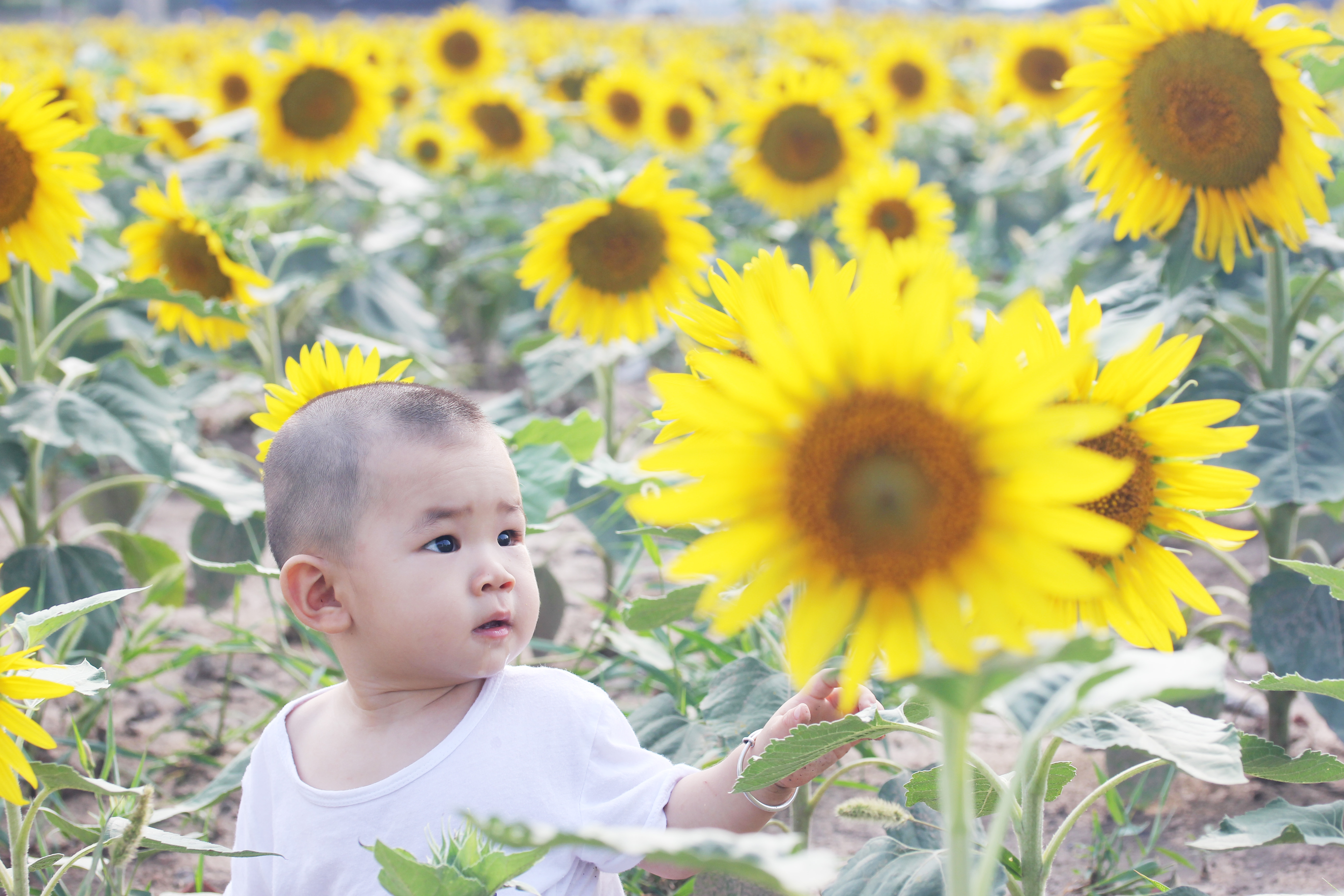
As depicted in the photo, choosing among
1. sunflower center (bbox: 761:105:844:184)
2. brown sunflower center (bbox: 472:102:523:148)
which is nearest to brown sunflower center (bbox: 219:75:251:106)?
brown sunflower center (bbox: 472:102:523:148)

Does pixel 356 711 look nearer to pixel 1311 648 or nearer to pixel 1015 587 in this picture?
pixel 1015 587

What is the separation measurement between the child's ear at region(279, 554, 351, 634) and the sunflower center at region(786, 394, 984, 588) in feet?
2.07

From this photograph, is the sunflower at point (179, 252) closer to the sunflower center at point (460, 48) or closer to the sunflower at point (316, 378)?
the sunflower at point (316, 378)

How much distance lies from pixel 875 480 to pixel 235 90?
4.70 metres

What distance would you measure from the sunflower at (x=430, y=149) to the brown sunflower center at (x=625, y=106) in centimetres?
76

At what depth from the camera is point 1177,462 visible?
108 centimetres

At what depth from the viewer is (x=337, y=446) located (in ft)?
4.11

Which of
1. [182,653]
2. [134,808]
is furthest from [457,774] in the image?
[182,653]

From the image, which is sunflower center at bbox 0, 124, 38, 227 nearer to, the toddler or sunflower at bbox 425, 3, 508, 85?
the toddler

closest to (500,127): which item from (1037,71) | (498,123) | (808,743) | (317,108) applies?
(498,123)

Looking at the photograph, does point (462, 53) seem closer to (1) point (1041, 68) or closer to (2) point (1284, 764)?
(1) point (1041, 68)

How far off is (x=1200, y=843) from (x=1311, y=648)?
30.8 inches

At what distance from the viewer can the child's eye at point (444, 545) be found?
1222 mm

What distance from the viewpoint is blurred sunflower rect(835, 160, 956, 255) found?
3520mm
